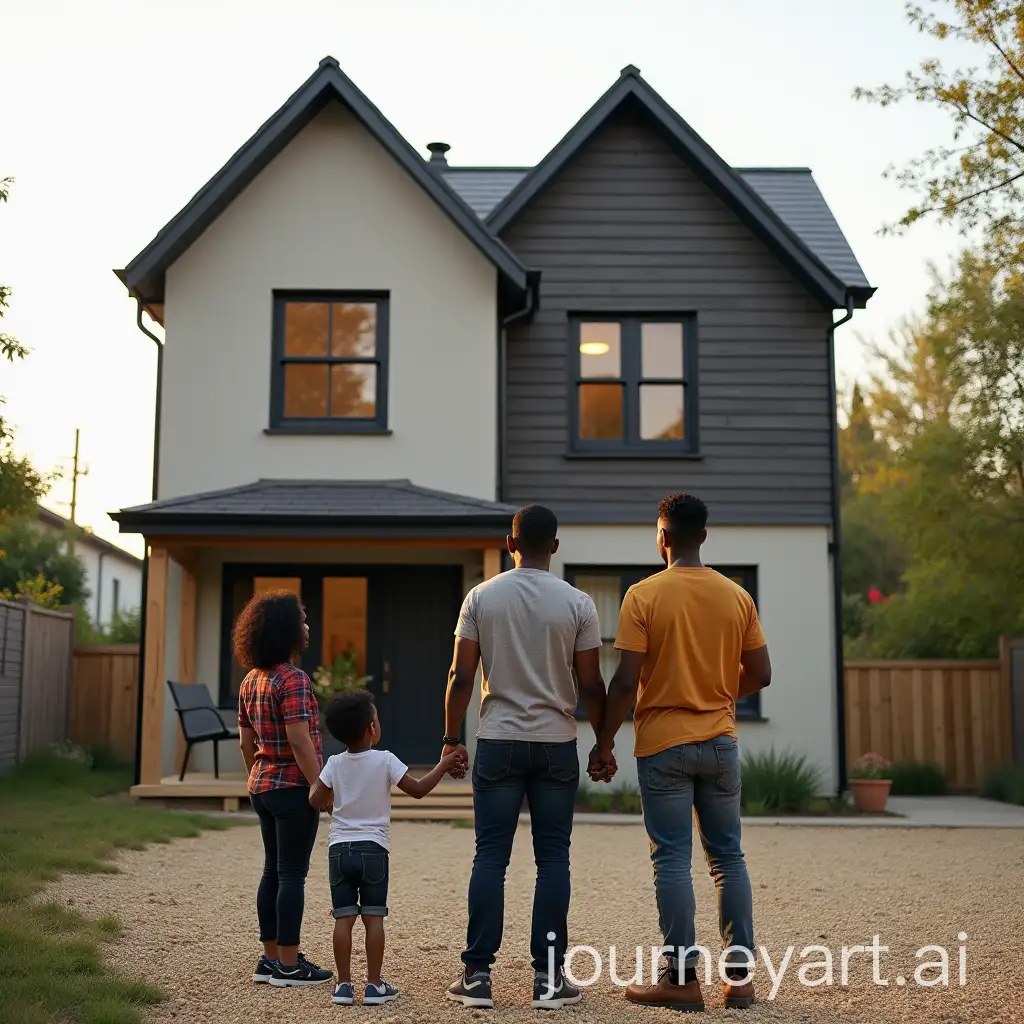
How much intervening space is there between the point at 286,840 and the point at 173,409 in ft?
31.3

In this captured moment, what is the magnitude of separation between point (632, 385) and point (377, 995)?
1069 cm

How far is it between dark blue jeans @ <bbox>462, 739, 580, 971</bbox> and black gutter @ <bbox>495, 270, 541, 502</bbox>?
9.19 meters

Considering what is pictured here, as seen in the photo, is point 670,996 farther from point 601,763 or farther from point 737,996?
point 601,763

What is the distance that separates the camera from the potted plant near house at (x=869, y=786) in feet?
44.8

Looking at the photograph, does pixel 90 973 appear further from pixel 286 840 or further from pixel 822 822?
pixel 822 822

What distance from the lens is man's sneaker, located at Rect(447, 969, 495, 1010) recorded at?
199 inches

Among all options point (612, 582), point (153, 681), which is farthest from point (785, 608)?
point (153, 681)

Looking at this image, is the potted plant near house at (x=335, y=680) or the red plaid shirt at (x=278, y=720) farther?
the potted plant near house at (x=335, y=680)

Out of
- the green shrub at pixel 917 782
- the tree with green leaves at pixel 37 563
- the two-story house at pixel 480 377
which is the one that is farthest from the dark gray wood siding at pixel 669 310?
the tree with green leaves at pixel 37 563

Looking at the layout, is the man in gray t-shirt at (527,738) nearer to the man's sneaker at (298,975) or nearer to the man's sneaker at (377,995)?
the man's sneaker at (377,995)

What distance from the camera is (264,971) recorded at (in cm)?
550

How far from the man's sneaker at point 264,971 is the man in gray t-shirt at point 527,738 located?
0.79 m

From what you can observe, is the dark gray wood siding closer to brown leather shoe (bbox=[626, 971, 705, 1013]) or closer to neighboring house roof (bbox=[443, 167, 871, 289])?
neighboring house roof (bbox=[443, 167, 871, 289])

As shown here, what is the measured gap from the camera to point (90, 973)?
211 inches
